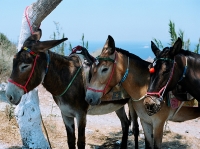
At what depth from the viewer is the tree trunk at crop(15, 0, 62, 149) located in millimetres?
5465

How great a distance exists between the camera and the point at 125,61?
473 cm

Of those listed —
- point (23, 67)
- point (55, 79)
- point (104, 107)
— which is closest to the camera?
point (23, 67)

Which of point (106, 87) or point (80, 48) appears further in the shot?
point (80, 48)

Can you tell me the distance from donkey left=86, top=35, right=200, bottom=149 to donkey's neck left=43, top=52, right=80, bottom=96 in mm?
549

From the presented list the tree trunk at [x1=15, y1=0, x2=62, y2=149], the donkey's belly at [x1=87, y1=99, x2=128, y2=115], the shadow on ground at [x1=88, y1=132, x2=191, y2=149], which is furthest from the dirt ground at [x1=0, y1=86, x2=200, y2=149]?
the donkey's belly at [x1=87, y1=99, x2=128, y2=115]

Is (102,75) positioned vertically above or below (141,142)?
above

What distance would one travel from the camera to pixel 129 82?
15.6 feet

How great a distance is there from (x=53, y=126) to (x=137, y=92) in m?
3.07

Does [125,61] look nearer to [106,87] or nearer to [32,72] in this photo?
[106,87]

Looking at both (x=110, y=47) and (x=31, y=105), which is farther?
(x=31, y=105)

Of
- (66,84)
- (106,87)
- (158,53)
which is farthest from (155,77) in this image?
(66,84)

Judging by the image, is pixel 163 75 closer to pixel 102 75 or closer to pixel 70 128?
pixel 102 75

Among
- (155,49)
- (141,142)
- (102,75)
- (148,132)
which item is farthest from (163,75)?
(141,142)

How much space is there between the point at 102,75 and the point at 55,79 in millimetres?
810
